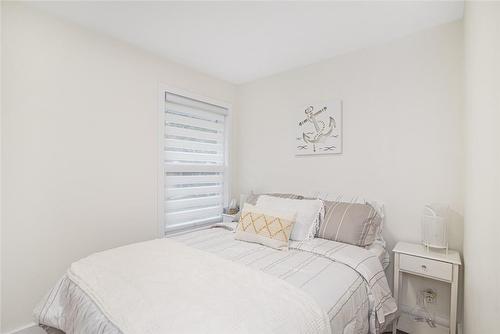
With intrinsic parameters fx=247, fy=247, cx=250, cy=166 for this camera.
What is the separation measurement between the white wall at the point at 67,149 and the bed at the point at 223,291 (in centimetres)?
60

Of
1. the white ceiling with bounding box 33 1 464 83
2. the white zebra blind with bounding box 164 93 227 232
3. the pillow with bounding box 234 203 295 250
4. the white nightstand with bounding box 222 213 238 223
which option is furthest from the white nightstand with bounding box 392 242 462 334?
the white zebra blind with bounding box 164 93 227 232

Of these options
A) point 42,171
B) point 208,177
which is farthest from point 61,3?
point 208,177

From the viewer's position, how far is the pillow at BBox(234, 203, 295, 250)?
6.21 ft

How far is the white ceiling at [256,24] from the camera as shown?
1823 mm

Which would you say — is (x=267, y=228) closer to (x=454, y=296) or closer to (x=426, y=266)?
(x=426, y=266)

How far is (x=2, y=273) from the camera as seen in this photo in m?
1.74

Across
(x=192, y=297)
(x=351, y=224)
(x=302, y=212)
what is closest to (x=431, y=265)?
(x=351, y=224)

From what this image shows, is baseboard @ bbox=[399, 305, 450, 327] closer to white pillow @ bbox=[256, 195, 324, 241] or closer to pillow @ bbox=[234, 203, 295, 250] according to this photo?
white pillow @ bbox=[256, 195, 324, 241]

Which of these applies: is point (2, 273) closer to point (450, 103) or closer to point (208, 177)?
point (208, 177)

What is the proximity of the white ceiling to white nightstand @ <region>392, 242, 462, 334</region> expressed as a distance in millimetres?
1799

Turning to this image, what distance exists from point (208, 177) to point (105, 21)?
1.87 meters

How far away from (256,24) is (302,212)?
160cm

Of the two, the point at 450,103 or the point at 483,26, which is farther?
the point at 450,103

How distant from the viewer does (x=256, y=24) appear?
2.03 meters
